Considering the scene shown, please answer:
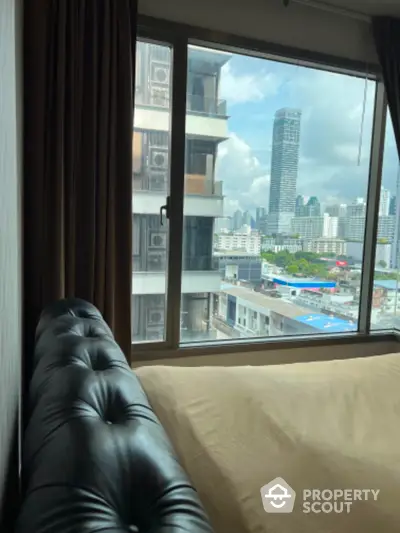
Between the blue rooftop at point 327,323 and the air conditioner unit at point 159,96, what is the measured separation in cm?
160

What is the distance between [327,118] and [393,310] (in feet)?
4.74

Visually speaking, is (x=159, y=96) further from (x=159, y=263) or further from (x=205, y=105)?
(x=159, y=263)

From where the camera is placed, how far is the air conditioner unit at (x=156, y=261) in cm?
262

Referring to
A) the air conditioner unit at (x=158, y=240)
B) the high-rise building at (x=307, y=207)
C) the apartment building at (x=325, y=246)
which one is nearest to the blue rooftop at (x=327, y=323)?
the apartment building at (x=325, y=246)

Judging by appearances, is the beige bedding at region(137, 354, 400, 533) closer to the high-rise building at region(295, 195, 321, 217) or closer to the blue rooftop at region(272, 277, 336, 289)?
the blue rooftop at region(272, 277, 336, 289)

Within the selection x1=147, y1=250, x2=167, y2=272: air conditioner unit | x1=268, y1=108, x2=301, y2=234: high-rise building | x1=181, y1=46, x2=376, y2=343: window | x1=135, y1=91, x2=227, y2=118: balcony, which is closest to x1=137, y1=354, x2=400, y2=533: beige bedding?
x1=147, y1=250, x2=167, y2=272: air conditioner unit

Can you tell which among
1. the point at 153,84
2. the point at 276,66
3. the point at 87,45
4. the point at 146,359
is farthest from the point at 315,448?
the point at 276,66

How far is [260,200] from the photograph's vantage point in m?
2.90

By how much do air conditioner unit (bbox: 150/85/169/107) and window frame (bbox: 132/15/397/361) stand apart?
0.16 ft

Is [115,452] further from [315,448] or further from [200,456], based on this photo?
[315,448]

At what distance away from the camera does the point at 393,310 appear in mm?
3348

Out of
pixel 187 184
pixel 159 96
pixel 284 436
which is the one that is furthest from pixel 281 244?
pixel 284 436

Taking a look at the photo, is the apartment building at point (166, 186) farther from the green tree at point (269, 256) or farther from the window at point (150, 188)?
the green tree at point (269, 256)

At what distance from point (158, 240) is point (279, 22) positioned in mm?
1442
